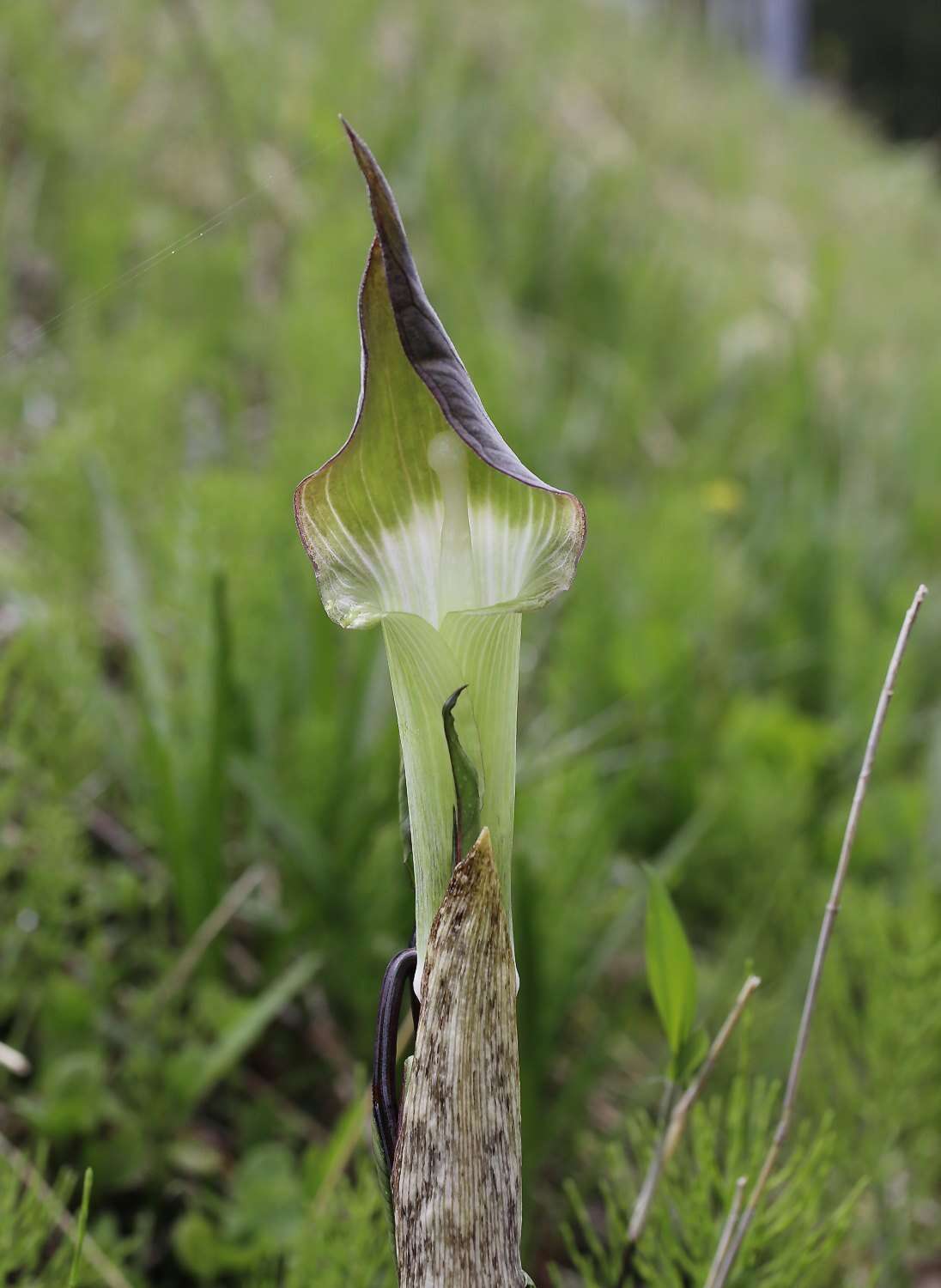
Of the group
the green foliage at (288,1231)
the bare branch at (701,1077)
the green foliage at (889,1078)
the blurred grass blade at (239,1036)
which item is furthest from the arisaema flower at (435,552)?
the green foliage at (889,1078)

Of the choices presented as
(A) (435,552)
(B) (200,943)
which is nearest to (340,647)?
(B) (200,943)

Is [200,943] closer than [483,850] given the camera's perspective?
No

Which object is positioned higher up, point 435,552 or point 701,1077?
point 435,552

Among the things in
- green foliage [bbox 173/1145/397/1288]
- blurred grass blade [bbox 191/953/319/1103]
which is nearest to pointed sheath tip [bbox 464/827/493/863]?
green foliage [bbox 173/1145/397/1288]

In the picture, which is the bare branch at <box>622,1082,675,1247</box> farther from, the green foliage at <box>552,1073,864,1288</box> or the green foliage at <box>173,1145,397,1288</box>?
the green foliage at <box>173,1145,397,1288</box>

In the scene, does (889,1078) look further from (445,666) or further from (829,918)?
(445,666)

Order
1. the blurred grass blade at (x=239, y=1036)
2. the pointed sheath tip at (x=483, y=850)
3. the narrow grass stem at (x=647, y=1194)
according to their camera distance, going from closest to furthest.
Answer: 1. the pointed sheath tip at (x=483, y=850)
2. the narrow grass stem at (x=647, y=1194)
3. the blurred grass blade at (x=239, y=1036)

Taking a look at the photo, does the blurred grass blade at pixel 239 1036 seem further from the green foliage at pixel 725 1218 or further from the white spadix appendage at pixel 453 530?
the white spadix appendage at pixel 453 530

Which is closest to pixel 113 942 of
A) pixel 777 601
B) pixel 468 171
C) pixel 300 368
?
pixel 300 368

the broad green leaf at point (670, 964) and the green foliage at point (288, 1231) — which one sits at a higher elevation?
the broad green leaf at point (670, 964)
